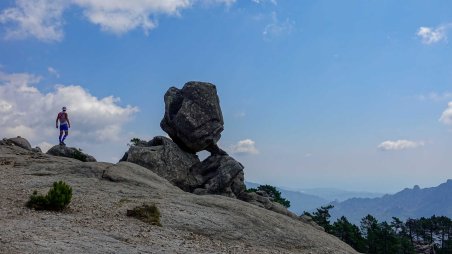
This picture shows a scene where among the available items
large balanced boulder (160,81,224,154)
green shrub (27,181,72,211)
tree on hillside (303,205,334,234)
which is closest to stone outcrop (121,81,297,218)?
large balanced boulder (160,81,224,154)

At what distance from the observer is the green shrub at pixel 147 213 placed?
22734 mm

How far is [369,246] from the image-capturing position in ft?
296

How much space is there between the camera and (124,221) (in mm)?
22438

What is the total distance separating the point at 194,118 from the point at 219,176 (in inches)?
287

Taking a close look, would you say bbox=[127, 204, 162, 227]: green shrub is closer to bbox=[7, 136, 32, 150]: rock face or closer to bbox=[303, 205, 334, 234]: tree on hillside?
bbox=[7, 136, 32, 150]: rock face

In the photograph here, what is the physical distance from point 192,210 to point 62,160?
54.4 ft

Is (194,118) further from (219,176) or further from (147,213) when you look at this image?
(147,213)

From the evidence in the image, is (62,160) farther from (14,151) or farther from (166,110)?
(166,110)

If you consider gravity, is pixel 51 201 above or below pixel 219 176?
below

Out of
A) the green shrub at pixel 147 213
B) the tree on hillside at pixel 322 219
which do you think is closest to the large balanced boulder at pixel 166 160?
the green shrub at pixel 147 213

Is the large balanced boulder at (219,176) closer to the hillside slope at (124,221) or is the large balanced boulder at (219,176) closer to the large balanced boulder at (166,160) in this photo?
the large balanced boulder at (166,160)

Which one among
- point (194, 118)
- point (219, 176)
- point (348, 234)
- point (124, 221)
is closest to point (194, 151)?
point (194, 118)

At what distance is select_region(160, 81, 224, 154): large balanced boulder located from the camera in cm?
4578

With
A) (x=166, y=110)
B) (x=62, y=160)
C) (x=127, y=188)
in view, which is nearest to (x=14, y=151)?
(x=62, y=160)
